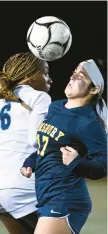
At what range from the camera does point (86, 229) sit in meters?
5.05

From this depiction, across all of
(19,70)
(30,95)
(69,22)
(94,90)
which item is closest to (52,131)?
(94,90)

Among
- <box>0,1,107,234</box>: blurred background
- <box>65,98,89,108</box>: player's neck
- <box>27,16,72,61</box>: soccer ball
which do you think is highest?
<box>27,16,72,61</box>: soccer ball

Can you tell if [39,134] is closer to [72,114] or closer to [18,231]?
[72,114]

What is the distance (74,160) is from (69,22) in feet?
25.9

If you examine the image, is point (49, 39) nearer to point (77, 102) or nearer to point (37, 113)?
point (37, 113)

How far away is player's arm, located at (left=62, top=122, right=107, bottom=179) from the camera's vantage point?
104 inches

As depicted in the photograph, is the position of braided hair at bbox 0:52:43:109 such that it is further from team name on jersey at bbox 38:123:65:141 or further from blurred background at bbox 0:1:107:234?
blurred background at bbox 0:1:107:234

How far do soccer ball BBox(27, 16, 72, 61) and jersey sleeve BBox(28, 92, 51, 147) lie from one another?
24.1 inches

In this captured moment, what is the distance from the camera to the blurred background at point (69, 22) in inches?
394

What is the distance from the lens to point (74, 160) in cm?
266

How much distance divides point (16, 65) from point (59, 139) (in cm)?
89

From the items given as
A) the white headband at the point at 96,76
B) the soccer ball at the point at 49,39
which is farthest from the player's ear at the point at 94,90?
the soccer ball at the point at 49,39

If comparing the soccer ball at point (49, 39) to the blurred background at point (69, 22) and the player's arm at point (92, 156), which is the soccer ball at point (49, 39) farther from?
the blurred background at point (69, 22)

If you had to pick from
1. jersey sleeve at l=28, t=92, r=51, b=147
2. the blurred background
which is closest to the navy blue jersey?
jersey sleeve at l=28, t=92, r=51, b=147
